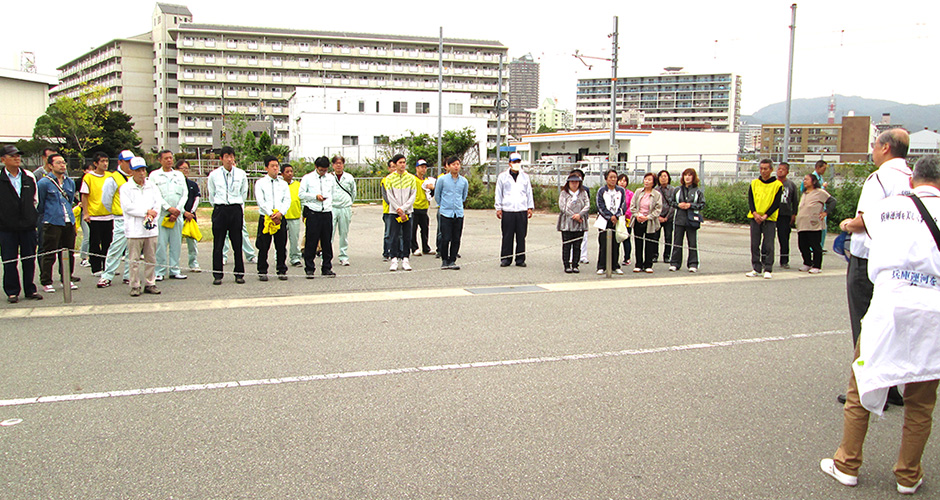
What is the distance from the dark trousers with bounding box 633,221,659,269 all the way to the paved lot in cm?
250

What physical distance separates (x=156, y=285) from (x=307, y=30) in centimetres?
8495

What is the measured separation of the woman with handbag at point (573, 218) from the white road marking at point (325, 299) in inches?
43.3

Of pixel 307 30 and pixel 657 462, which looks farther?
pixel 307 30

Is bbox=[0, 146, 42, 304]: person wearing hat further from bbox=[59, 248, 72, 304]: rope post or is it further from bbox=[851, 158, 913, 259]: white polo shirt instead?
bbox=[851, 158, 913, 259]: white polo shirt

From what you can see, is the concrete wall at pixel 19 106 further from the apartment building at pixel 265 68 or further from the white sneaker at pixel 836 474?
the white sneaker at pixel 836 474

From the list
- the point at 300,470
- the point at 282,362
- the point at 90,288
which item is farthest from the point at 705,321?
the point at 90,288

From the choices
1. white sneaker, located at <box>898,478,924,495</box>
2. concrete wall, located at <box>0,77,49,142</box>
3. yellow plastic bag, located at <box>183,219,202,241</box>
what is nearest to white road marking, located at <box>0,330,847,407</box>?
white sneaker, located at <box>898,478,924,495</box>

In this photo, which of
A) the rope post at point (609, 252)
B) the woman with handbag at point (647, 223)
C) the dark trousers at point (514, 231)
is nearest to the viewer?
the rope post at point (609, 252)

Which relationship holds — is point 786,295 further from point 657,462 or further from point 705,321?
point 657,462

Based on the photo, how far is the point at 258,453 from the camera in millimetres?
4258

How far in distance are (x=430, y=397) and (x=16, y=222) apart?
7.26 metres

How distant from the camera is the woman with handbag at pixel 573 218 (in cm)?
1204

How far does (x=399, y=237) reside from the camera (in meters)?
12.1

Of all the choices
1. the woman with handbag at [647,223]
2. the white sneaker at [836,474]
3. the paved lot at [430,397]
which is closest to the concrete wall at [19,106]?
the paved lot at [430,397]
